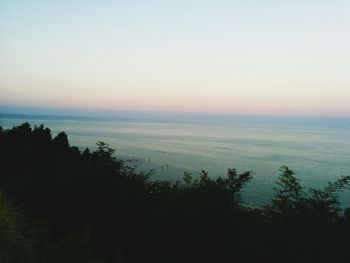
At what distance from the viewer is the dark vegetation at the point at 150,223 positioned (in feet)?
29.2

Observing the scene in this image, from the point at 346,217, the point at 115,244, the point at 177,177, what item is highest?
the point at 346,217

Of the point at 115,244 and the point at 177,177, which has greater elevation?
the point at 115,244

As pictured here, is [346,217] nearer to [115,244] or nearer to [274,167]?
[115,244]

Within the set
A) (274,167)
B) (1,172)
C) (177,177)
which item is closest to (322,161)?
(274,167)

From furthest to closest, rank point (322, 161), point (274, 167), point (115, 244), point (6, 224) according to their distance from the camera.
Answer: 1. point (322, 161)
2. point (274, 167)
3. point (115, 244)
4. point (6, 224)

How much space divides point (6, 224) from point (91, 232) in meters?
2.87

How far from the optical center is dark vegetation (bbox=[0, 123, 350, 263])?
29.2 ft

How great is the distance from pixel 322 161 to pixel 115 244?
54.7 m

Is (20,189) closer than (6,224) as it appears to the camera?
No

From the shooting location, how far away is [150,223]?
10906 mm

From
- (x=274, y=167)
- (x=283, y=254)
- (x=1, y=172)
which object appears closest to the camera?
(x=283, y=254)

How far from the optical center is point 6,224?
27.4ft

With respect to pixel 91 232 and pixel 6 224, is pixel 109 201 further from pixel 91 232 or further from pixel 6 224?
pixel 6 224

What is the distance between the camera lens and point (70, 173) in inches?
521
